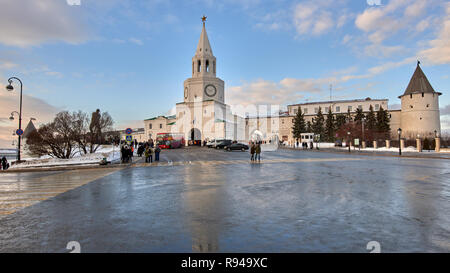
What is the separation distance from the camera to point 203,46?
262 ft

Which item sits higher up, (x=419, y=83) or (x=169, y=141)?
(x=419, y=83)

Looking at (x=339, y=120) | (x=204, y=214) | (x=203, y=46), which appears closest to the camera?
(x=204, y=214)

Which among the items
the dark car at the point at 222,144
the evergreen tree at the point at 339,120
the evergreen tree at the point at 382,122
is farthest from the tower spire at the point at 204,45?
the evergreen tree at the point at 382,122

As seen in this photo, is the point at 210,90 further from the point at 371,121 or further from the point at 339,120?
the point at 371,121

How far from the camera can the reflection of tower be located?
187 inches

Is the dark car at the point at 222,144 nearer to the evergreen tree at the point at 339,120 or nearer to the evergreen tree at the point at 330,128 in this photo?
the evergreen tree at the point at 330,128

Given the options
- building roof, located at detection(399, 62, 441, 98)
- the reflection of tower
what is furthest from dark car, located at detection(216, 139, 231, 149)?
building roof, located at detection(399, 62, 441, 98)

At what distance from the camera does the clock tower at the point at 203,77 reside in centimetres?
8031

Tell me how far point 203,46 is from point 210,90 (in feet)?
42.4

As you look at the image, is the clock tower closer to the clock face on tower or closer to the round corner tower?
the clock face on tower

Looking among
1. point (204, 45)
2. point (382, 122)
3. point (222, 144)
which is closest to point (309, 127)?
point (382, 122)

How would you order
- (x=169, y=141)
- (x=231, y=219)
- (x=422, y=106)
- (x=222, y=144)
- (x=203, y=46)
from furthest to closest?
(x=203, y=46) < (x=422, y=106) < (x=169, y=141) < (x=222, y=144) < (x=231, y=219)

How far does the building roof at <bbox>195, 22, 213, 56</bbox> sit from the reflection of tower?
74.3 metres
